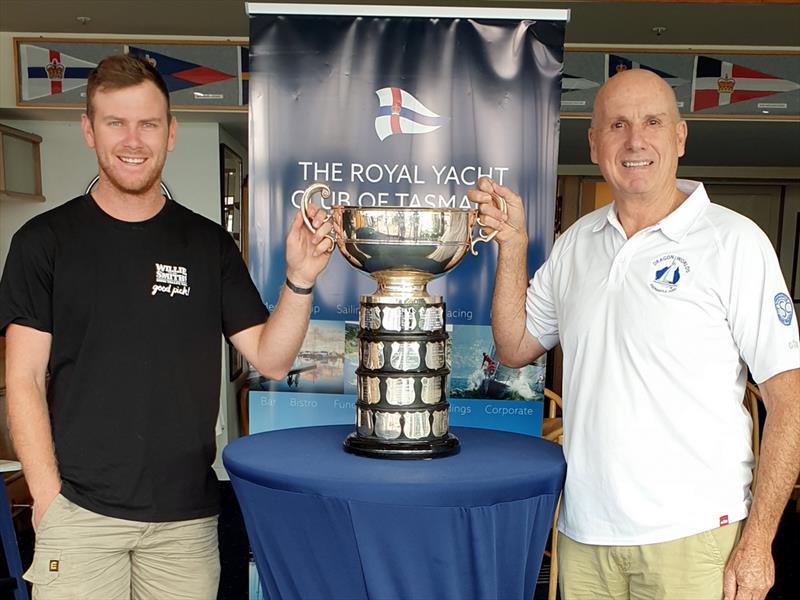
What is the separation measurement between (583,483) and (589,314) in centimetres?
34

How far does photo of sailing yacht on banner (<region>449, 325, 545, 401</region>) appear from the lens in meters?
2.42

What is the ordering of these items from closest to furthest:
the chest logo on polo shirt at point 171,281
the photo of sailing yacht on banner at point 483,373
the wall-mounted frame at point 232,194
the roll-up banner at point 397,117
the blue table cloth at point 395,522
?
1. the blue table cloth at point 395,522
2. the chest logo on polo shirt at point 171,281
3. the roll-up banner at point 397,117
4. the photo of sailing yacht on banner at point 483,373
5. the wall-mounted frame at point 232,194

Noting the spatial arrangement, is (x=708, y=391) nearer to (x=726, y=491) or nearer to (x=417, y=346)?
(x=726, y=491)

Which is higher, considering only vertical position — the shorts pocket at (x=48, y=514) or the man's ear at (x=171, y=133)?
the man's ear at (x=171, y=133)

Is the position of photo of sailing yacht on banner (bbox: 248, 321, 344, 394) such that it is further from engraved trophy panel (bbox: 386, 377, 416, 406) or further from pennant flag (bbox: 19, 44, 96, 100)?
pennant flag (bbox: 19, 44, 96, 100)

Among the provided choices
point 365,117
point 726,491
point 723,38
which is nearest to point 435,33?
point 365,117

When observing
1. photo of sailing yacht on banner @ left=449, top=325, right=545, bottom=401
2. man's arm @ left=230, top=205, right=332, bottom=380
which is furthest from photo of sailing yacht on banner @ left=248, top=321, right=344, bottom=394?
man's arm @ left=230, top=205, right=332, bottom=380

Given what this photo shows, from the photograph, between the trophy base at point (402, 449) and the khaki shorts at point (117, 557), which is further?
the khaki shorts at point (117, 557)

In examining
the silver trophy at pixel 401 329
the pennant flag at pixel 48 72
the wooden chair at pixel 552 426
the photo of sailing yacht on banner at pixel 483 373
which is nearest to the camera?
the silver trophy at pixel 401 329

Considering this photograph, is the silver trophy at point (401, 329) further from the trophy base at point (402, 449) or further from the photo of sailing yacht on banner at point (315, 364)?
the photo of sailing yacht on banner at point (315, 364)

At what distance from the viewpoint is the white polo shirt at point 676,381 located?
1.49m

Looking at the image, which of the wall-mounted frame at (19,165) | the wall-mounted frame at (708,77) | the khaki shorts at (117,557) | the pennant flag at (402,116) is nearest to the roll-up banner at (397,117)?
the pennant flag at (402,116)

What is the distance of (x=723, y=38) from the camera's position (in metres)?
4.53

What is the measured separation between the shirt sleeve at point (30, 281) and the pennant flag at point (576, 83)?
11.8 ft
